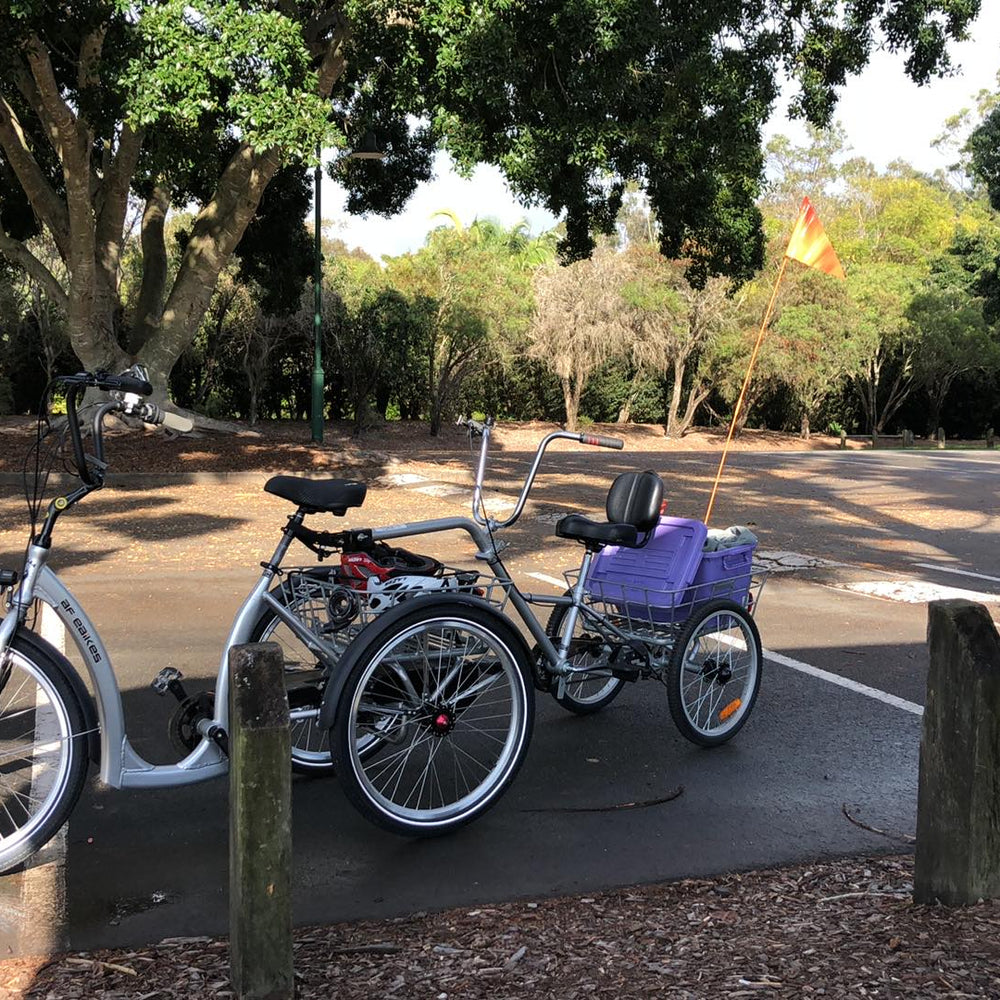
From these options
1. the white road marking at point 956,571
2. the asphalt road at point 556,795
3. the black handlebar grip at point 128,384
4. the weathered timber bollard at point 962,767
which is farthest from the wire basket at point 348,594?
the white road marking at point 956,571

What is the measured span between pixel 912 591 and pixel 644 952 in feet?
21.6

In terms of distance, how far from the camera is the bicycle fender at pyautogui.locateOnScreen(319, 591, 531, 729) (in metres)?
3.36

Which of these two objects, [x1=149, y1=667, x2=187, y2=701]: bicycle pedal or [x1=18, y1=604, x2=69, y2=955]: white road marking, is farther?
[x1=149, y1=667, x2=187, y2=701]: bicycle pedal

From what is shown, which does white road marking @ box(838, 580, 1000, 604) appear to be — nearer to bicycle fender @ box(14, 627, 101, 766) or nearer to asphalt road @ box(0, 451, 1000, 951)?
asphalt road @ box(0, 451, 1000, 951)

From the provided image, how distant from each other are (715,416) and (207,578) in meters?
34.5

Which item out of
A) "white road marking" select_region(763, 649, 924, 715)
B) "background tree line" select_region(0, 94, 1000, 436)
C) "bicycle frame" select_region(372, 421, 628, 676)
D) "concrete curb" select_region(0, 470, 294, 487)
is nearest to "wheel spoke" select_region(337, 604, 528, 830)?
"bicycle frame" select_region(372, 421, 628, 676)

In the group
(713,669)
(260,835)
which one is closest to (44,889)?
(260,835)

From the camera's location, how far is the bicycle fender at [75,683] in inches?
126

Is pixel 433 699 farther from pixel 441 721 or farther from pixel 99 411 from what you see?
pixel 99 411

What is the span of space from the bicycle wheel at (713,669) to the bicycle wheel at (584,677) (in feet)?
1.12

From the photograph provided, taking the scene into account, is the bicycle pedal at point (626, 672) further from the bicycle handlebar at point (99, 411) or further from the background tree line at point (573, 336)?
the background tree line at point (573, 336)

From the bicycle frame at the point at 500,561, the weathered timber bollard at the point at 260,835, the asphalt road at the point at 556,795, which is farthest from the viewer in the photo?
the bicycle frame at the point at 500,561

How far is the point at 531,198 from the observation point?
13578 mm

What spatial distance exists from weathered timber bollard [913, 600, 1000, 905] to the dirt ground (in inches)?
4.0
